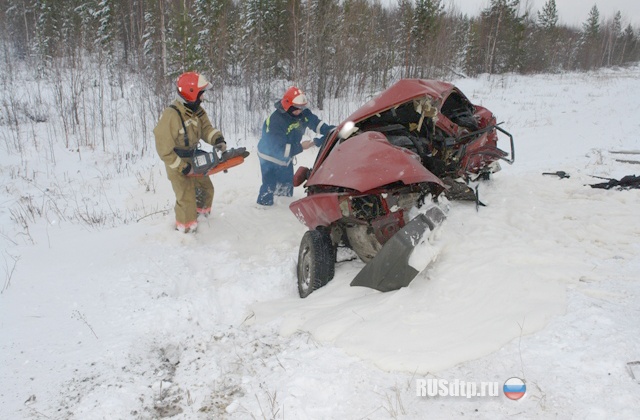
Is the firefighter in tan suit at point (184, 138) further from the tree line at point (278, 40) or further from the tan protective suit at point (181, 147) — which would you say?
the tree line at point (278, 40)

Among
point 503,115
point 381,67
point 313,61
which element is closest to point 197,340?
point 313,61

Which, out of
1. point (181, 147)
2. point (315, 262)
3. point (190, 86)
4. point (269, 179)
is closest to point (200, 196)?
point (181, 147)

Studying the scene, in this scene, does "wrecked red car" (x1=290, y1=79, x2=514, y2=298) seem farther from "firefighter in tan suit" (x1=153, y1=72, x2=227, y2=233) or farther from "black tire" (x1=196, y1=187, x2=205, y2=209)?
"black tire" (x1=196, y1=187, x2=205, y2=209)

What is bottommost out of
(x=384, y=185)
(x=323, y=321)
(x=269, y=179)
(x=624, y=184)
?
(x=323, y=321)

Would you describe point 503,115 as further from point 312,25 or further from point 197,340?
point 197,340

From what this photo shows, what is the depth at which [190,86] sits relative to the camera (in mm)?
4832

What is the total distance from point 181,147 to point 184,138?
12 centimetres

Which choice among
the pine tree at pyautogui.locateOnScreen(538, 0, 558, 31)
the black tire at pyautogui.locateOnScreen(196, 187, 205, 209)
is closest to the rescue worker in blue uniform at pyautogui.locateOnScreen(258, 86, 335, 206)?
the black tire at pyautogui.locateOnScreen(196, 187, 205, 209)

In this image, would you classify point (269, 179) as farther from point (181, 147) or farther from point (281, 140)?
point (181, 147)

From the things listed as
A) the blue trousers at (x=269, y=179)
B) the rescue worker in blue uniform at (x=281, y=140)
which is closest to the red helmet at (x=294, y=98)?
the rescue worker in blue uniform at (x=281, y=140)

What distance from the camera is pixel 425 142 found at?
4098 mm

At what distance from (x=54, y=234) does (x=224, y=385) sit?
402cm

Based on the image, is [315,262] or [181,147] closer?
[315,262]

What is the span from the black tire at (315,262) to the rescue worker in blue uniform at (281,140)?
2.75 metres
